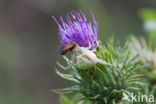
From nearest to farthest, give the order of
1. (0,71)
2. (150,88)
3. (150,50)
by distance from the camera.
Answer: (150,88) → (150,50) → (0,71)

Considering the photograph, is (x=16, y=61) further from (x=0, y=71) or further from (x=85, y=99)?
(x=85, y=99)

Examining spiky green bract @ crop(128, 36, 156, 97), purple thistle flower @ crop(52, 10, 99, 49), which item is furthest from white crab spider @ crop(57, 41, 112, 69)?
spiky green bract @ crop(128, 36, 156, 97)

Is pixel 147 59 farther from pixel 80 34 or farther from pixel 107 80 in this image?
pixel 80 34

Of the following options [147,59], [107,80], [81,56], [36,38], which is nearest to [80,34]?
[81,56]

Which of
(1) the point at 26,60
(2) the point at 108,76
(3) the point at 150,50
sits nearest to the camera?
(2) the point at 108,76

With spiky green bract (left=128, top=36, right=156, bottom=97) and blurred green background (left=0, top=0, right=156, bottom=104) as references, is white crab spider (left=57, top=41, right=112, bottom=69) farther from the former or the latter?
blurred green background (left=0, top=0, right=156, bottom=104)

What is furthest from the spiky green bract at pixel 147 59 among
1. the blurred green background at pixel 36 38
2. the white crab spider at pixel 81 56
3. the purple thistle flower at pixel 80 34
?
the blurred green background at pixel 36 38

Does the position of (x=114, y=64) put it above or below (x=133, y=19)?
below

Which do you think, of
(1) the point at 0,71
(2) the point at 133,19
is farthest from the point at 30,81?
(2) the point at 133,19
